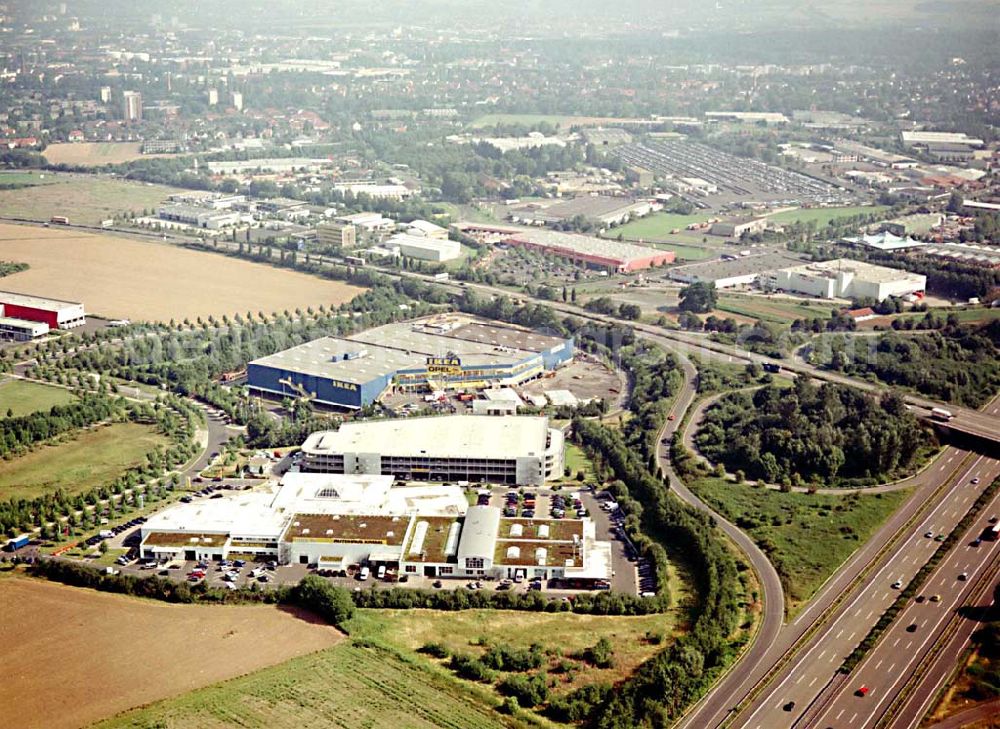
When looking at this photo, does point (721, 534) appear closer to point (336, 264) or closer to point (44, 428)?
point (44, 428)

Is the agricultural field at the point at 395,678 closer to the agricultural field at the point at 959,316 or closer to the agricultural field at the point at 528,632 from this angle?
the agricultural field at the point at 528,632

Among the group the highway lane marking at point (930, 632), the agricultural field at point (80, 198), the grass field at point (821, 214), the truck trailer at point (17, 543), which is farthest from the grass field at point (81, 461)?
the grass field at point (821, 214)

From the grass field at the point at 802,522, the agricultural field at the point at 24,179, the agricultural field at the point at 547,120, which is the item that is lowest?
the grass field at the point at 802,522

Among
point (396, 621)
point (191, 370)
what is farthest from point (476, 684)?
point (191, 370)

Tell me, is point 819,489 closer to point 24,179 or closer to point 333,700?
point 333,700

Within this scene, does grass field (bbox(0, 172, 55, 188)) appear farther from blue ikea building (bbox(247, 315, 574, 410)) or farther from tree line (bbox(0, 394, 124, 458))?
tree line (bbox(0, 394, 124, 458))

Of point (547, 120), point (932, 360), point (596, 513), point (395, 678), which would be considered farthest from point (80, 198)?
point (395, 678)
